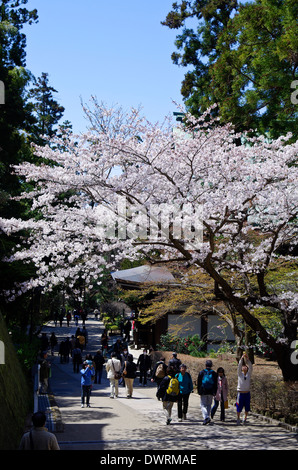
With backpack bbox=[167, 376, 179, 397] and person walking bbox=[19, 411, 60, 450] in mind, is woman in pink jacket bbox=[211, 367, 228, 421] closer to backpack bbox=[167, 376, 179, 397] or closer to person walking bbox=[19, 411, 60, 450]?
backpack bbox=[167, 376, 179, 397]

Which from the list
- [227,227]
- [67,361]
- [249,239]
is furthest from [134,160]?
[67,361]

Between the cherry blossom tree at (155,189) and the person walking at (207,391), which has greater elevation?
the cherry blossom tree at (155,189)

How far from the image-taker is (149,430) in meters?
10.9

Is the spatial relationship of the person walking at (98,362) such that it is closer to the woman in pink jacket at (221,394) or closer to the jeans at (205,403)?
the woman in pink jacket at (221,394)

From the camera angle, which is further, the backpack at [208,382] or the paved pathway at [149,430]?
the backpack at [208,382]

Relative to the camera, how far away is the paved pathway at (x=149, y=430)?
376 inches

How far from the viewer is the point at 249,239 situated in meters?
14.4

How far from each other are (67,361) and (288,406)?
56.9ft

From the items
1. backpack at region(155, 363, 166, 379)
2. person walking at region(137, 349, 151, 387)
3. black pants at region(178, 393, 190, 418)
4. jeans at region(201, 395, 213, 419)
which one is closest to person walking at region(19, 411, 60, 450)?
jeans at region(201, 395, 213, 419)

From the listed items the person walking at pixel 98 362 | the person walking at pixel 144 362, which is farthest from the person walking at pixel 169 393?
the person walking at pixel 98 362

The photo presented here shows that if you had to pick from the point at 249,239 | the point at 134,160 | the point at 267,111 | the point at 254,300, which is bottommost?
the point at 254,300

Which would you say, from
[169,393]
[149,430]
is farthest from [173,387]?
[149,430]

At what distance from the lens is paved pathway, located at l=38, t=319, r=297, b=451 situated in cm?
955
